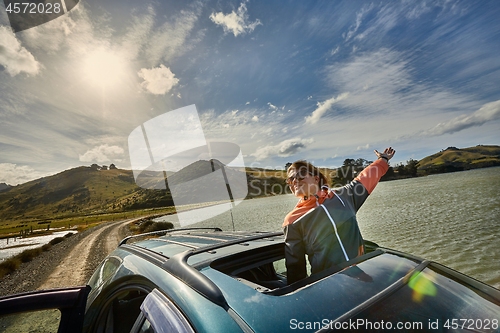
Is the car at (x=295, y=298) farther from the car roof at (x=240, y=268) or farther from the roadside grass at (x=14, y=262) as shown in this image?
the roadside grass at (x=14, y=262)

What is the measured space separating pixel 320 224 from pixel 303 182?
0.54 meters

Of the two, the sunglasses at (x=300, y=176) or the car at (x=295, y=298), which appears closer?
the car at (x=295, y=298)

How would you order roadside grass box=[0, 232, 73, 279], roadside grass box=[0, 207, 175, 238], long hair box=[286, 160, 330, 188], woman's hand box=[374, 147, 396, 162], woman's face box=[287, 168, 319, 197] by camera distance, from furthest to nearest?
roadside grass box=[0, 207, 175, 238]
roadside grass box=[0, 232, 73, 279]
woman's hand box=[374, 147, 396, 162]
long hair box=[286, 160, 330, 188]
woman's face box=[287, 168, 319, 197]

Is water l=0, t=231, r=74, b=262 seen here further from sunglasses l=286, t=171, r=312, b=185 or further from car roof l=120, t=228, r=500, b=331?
sunglasses l=286, t=171, r=312, b=185

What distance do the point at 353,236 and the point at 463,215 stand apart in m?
27.0

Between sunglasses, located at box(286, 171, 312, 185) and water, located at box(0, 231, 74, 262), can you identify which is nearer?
sunglasses, located at box(286, 171, 312, 185)

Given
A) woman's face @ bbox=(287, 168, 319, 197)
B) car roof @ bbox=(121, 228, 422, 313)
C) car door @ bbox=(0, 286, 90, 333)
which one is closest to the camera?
car roof @ bbox=(121, 228, 422, 313)

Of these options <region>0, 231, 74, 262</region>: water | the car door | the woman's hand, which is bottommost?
<region>0, 231, 74, 262</region>: water

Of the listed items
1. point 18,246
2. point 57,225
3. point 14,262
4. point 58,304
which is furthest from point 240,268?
point 57,225

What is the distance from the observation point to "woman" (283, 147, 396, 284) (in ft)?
6.86

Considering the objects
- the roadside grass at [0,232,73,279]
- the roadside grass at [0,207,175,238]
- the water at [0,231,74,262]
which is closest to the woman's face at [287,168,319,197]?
the roadside grass at [0,232,73,279]

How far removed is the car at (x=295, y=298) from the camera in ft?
4.01

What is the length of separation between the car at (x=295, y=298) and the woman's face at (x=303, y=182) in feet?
2.60

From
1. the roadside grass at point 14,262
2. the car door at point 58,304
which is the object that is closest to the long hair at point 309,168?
the car door at point 58,304
